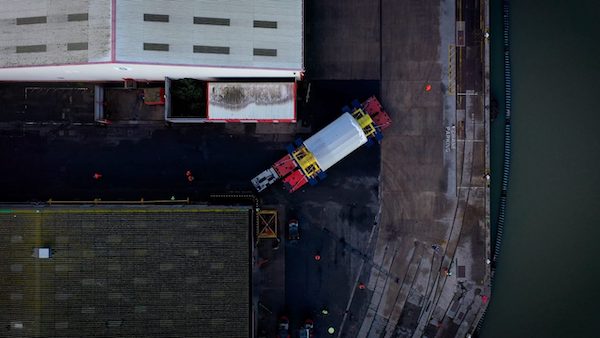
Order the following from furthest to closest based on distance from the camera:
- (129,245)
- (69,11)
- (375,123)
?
(375,123)
(129,245)
(69,11)

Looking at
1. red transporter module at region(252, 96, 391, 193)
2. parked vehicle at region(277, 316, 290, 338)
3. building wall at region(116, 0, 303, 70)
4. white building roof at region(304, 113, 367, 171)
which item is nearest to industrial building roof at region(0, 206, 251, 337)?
parked vehicle at region(277, 316, 290, 338)

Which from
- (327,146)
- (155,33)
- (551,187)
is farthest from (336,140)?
(551,187)

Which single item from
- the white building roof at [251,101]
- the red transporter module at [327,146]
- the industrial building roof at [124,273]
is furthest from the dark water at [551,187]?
the industrial building roof at [124,273]

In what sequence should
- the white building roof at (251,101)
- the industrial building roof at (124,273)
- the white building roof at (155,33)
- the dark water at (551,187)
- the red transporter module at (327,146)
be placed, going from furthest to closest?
the dark water at (551,187) → the red transporter module at (327,146) → the white building roof at (251,101) → the industrial building roof at (124,273) → the white building roof at (155,33)

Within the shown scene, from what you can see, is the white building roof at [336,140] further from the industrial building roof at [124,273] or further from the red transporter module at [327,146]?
the industrial building roof at [124,273]

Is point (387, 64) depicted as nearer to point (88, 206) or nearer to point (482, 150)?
point (482, 150)

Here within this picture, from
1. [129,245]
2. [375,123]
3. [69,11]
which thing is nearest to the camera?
[69,11]

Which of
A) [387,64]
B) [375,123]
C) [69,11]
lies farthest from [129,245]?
[387,64]
